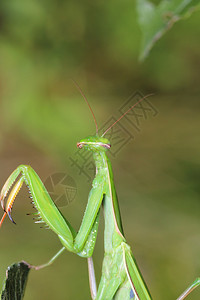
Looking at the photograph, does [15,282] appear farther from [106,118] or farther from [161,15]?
[106,118]

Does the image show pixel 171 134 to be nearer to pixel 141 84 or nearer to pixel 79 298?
pixel 141 84

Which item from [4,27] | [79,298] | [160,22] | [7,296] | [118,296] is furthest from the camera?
[4,27]

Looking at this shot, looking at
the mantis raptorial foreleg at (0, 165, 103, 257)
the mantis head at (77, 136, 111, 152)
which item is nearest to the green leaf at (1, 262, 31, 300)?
the mantis raptorial foreleg at (0, 165, 103, 257)

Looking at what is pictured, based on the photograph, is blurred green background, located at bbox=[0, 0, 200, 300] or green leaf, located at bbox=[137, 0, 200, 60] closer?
green leaf, located at bbox=[137, 0, 200, 60]

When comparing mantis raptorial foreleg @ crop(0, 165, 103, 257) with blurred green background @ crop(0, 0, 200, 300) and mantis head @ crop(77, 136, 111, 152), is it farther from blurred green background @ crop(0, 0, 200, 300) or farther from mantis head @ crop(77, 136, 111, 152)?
blurred green background @ crop(0, 0, 200, 300)

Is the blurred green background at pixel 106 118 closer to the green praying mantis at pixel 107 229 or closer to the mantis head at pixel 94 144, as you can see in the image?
the green praying mantis at pixel 107 229

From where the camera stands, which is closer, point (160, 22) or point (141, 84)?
point (160, 22)

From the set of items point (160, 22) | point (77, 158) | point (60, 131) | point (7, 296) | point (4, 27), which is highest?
point (4, 27)

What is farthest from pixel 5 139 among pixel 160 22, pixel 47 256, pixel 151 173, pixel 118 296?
pixel 160 22
